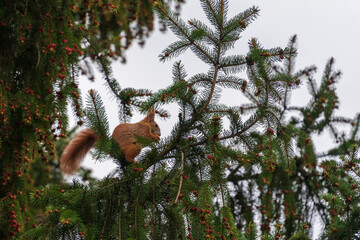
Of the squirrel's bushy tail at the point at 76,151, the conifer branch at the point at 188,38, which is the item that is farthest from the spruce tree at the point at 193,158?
the squirrel's bushy tail at the point at 76,151

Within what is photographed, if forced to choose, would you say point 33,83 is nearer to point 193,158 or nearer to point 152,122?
point 193,158

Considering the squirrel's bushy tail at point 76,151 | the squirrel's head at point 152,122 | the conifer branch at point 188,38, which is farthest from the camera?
the squirrel's head at point 152,122

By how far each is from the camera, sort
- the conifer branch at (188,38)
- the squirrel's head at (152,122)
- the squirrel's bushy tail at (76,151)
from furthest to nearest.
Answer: the squirrel's head at (152,122) < the squirrel's bushy tail at (76,151) < the conifer branch at (188,38)

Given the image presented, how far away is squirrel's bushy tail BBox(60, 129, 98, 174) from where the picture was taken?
2.96m

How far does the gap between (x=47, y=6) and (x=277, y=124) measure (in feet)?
3.87

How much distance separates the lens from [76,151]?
2959 millimetres

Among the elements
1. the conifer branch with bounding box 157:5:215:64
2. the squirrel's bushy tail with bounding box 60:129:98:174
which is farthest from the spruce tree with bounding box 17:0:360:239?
the squirrel's bushy tail with bounding box 60:129:98:174

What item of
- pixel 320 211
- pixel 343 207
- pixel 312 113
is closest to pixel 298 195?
pixel 320 211

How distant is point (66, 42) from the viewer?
2.06 m

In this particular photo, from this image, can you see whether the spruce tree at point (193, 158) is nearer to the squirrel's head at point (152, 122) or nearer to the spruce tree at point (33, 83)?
the spruce tree at point (33, 83)

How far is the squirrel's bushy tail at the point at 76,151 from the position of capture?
296 cm

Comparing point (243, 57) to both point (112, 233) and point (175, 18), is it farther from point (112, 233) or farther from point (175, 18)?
point (112, 233)

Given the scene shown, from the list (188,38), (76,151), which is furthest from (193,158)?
(76,151)

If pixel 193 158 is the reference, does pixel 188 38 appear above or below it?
above
